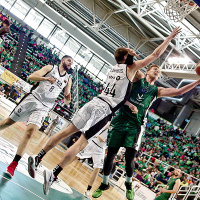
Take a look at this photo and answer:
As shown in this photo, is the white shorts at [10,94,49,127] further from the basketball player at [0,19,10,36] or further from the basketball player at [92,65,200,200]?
the basketball player at [0,19,10,36]

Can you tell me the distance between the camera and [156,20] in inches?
608

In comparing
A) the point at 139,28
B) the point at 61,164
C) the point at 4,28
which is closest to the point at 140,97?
the point at 61,164

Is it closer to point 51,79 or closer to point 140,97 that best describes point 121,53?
point 140,97

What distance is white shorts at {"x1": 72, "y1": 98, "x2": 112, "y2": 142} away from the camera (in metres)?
3.07

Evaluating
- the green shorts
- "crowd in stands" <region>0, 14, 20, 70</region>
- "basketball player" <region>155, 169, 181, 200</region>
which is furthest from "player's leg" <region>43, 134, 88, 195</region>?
"crowd in stands" <region>0, 14, 20, 70</region>

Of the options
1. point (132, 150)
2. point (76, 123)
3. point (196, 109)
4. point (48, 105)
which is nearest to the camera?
point (76, 123)

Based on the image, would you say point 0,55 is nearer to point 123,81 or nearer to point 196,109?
point 123,81

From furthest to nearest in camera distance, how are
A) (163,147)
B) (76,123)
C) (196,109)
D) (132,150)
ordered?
1. (196,109)
2. (163,147)
3. (132,150)
4. (76,123)

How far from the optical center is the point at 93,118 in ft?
10.2

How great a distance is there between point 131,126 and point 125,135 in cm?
17

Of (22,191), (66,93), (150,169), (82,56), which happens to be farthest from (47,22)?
(22,191)

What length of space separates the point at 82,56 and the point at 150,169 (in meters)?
19.0

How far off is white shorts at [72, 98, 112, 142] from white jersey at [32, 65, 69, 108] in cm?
89

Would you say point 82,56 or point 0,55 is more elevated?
point 82,56
